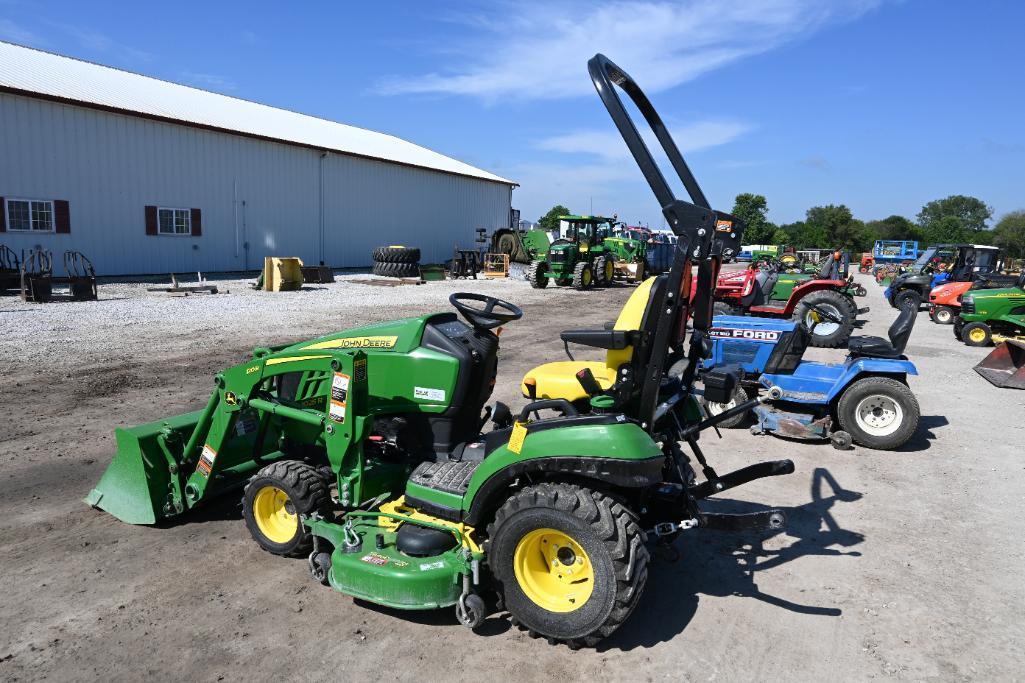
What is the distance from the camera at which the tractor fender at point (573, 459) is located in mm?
3055

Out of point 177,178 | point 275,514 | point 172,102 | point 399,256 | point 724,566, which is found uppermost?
point 172,102

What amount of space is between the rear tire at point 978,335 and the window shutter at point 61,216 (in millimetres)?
21342

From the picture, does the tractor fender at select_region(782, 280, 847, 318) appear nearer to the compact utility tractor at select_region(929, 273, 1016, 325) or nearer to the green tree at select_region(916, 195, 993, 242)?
the compact utility tractor at select_region(929, 273, 1016, 325)

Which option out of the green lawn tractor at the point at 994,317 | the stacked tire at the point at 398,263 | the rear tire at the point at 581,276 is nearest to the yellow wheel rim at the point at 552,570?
the green lawn tractor at the point at 994,317

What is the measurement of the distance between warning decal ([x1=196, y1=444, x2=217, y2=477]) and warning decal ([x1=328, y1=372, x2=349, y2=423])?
37.8 inches

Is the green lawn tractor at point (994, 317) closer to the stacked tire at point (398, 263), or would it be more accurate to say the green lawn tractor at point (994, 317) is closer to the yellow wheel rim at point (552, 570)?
the yellow wheel rim at point (552, 570)

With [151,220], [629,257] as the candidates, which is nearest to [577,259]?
[629,257]

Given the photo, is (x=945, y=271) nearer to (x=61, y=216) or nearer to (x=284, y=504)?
(x=284, y=504)

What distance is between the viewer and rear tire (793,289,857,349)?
12.4 m

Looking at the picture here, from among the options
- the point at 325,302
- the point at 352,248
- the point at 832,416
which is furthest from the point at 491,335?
the point at 352,248

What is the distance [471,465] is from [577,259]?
20.8 meters

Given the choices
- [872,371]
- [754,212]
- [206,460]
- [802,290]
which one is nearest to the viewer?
[206,460]

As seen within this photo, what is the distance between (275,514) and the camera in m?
4.02

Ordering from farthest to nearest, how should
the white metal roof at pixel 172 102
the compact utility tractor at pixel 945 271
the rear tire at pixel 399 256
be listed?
1. the rear tire at pixel 399 256
2. the white metal roof at pixel 172 102
3. the compact utility tractor at pixel 945 271
